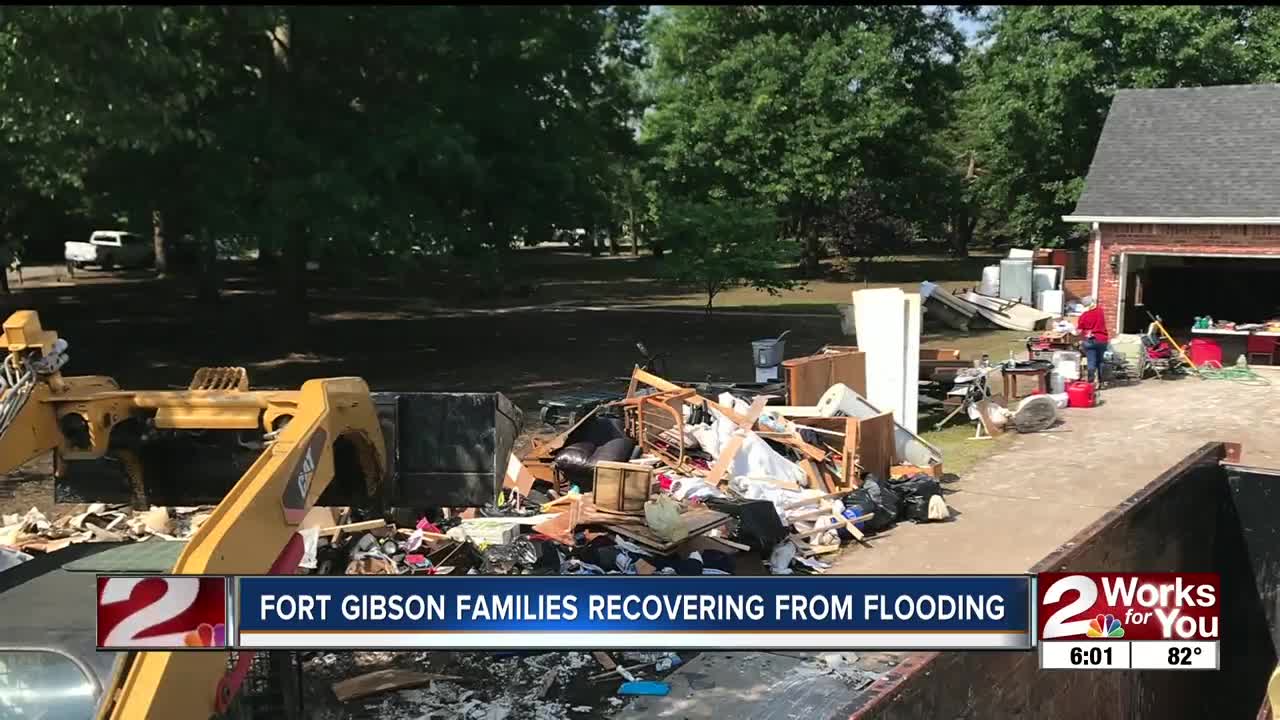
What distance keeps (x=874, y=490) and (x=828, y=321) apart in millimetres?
19208

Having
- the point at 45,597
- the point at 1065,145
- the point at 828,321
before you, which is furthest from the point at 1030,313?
the point at 45,597

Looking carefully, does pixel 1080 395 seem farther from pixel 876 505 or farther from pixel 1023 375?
pixel 876 505

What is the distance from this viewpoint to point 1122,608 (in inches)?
233

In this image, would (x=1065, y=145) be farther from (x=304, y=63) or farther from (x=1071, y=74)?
(x=304, y=63)

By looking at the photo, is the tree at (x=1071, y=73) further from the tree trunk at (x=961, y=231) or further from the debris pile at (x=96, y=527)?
the debris pile at (x=96, y=527)

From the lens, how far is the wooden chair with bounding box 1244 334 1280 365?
22.7 m

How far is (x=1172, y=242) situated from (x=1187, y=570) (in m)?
17.6

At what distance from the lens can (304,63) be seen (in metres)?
18.5

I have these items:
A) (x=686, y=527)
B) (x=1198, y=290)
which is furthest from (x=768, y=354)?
(x=1198, y=290)

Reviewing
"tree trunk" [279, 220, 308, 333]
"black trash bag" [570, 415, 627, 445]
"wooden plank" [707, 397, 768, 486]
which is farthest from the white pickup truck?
"wooden plank" [707, 397, 768, 486]

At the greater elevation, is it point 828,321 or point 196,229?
point 196,229

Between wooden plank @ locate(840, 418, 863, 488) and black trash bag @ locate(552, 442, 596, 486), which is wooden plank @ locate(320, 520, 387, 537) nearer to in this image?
black trash bag @ locate(552, 442, 596, 486)

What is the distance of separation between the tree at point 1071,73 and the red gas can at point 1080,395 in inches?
587

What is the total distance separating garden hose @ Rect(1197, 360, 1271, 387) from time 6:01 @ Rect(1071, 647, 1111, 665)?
1720 centimetres
